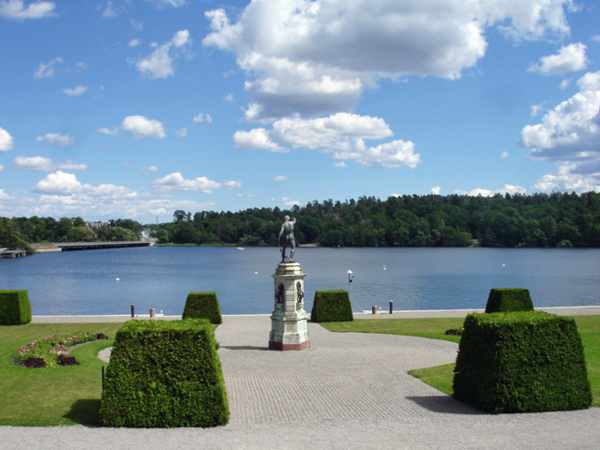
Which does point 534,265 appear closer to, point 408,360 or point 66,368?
point 408,360

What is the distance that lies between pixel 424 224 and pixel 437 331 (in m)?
127

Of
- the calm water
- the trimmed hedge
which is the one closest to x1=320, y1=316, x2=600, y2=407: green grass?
the trimmed hedge

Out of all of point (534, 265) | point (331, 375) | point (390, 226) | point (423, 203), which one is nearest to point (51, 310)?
point (331, 375)

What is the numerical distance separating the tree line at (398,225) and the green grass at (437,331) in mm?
102573

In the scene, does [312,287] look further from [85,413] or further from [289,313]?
[85,413]

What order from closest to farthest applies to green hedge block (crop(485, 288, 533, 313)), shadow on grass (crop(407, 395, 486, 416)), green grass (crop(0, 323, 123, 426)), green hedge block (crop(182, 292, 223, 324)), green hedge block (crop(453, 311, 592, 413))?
green grass (crop(0, 323, 123, 426)) < green hedge block (crop(453, 311, 592, 413)) < shadow on grass (crop(407, 395, 486, 416)) < green hedge block (crop(182, 292, 223, 324)) < green hedge block (crop(485, 288, 533, 313))

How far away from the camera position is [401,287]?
49.4m

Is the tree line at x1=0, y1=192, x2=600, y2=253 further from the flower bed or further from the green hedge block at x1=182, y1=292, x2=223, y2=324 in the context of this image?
the flower bed

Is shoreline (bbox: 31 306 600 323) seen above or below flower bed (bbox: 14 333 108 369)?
below

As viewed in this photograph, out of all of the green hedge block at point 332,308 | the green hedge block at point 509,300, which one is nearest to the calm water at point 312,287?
the green hedge block at point 332,308

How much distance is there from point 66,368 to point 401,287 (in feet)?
129

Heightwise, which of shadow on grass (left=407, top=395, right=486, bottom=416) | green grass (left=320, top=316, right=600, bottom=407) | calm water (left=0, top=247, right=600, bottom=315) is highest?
shadow on grass (left=407, top=395, right=486, bottom=416)

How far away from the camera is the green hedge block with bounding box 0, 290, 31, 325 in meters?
24.0

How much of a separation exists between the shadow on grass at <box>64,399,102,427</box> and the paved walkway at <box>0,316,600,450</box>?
32cm
